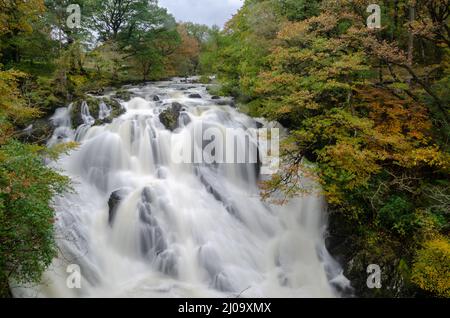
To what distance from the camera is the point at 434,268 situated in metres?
8.29

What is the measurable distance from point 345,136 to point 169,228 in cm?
607

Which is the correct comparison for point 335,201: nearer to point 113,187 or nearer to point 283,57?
point 283,57

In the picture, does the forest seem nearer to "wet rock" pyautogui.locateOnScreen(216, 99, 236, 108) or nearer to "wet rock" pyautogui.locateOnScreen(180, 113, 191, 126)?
"wet rock" pyautogui.locateOnScreen(216, 99, 236, 108)

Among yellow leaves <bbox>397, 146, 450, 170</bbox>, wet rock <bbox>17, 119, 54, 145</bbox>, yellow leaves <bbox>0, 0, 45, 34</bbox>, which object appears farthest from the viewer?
wet rock <bbox>17, 119, 54, 145</bbox>

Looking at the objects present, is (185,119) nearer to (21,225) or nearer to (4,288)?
(21,225)

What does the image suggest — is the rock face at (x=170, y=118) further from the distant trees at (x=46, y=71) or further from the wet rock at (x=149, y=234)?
the distant trees at (x=46, y=71)

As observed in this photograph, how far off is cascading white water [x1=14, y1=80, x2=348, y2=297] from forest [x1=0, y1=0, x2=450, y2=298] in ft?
2.34

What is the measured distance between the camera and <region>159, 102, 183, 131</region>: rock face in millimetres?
14086

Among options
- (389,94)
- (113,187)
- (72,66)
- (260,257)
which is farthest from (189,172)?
(72,66)

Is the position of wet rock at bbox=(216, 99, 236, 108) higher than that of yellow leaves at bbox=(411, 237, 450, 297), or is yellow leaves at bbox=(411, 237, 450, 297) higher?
wet rock at bbox=(216, 99, 236, 108)

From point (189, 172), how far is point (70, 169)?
4198mm

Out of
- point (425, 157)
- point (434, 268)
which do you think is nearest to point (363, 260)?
point (434, 268)

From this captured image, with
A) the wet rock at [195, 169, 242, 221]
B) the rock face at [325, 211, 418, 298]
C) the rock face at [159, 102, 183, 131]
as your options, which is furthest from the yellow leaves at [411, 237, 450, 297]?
the rock face at [159, 102, 183, 131]

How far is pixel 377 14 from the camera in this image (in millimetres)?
11766
